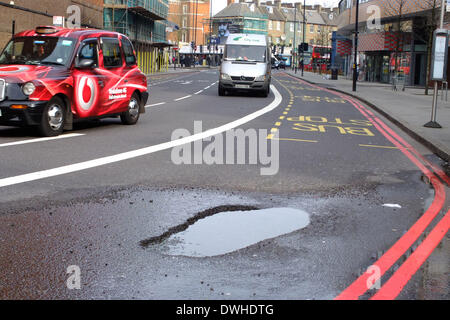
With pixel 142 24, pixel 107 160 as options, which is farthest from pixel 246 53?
pixel 142 24

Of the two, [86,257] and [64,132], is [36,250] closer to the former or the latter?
[86,257]

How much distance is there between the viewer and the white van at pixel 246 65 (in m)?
24.8

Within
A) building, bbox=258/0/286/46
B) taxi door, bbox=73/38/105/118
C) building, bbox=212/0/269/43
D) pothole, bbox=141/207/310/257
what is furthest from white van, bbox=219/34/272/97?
building, bbox=258/0/286/46

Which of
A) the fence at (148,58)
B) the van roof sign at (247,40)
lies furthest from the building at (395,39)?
the fence at (148,58)

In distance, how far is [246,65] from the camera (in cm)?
2522

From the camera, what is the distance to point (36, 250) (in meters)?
4.50

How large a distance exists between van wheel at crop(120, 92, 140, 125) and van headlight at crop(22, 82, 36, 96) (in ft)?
9.93

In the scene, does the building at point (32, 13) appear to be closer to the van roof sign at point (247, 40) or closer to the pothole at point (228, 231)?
the van roof sign at point (247, 40)

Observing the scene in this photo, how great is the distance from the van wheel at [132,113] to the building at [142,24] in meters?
40.8

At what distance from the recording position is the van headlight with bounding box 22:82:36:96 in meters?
10.4

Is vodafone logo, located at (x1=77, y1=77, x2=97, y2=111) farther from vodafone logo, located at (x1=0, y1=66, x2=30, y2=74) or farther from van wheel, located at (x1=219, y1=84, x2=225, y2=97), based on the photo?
van wheel, located at (x1=219, y1=84, x2=225, y2=97)

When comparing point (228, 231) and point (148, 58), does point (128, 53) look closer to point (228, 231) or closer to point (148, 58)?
point (228, 231)

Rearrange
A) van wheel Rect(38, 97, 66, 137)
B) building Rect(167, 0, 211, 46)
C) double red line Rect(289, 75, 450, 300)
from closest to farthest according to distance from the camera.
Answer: double red line Rect(289, 75, 450, 300) < van wheel Rect(38, 97, 66, 137) < building Rect(167, 0, 211, 46)
